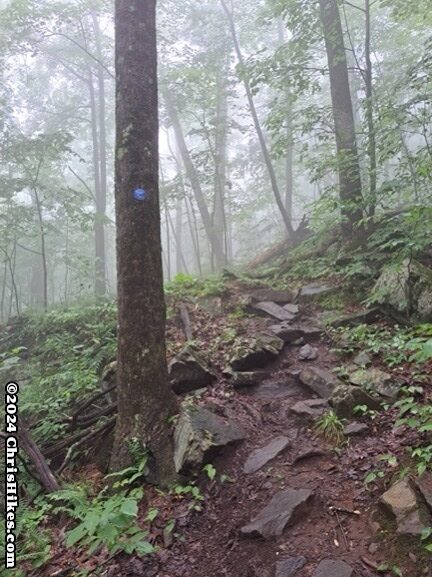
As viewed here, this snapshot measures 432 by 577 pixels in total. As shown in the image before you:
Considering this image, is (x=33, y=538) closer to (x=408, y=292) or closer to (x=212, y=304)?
(x=212, y=304)

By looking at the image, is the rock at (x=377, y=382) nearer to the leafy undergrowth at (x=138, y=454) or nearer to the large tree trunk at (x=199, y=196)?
the leafy undergrowth at (x=138, y=454)

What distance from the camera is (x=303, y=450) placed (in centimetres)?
414

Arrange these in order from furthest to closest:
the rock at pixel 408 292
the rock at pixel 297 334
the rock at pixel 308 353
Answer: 1. the rock at pixel 297 334
2. the rock at pixel 308 353
3. the rock at pixel 408 292

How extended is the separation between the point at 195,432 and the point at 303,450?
110 cm

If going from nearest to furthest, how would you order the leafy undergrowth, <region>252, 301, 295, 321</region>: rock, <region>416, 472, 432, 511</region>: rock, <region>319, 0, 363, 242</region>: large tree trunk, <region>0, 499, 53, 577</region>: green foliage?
<region>416, 472, 432, 511</region>: rock
the leafy undergrowth
<region>0, 499, 53, 577</region>: green foliage
<region>252, 301, 295, 321</region>: rock
<region>319, 0, 363, 242</region>: large tree trunk

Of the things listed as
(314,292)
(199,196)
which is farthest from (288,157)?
(314,292)

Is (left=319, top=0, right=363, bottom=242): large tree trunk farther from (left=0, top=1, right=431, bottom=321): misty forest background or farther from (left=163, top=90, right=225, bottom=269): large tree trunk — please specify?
(left=163, top=90, right=225, bottom=269): large tree trunk

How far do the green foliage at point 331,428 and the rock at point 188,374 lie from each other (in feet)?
5.17

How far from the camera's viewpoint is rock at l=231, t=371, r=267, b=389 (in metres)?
5.35

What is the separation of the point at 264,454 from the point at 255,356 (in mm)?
1699

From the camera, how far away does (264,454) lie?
419 centimetres

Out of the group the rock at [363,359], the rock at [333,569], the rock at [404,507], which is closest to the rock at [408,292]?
the rock at [363,359]

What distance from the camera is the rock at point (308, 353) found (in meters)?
5.75

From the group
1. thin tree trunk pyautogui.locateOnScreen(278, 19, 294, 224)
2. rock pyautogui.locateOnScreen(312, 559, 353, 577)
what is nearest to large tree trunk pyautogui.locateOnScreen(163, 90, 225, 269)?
thin tree trunk pyautogui.locateOnScreen(278, 19, 294, 224)
